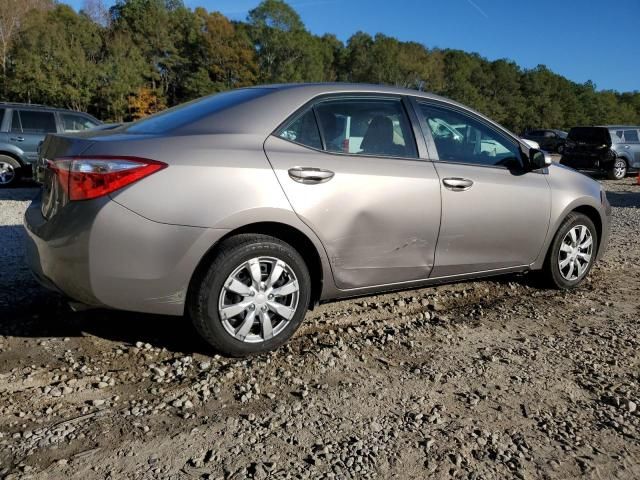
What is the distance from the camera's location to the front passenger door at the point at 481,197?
3762 mm

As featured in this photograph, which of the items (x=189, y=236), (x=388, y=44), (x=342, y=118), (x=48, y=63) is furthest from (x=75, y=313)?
(x=388, y=44)

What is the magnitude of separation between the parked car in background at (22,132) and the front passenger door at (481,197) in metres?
9.07

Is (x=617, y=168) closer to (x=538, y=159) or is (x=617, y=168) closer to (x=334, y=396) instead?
(x=538, y=159)

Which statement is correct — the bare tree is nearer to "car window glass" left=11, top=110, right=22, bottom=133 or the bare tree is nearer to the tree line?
the tree line

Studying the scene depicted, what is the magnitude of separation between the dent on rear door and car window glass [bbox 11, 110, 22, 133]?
991 centimetres

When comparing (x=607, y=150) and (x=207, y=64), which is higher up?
(x=207, y=64)

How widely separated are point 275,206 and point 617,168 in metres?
17.7

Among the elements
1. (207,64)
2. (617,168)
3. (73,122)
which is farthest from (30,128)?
(207,64)

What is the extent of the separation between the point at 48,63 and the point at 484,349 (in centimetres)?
4957

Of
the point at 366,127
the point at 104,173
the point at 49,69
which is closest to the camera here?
the point at 104,173

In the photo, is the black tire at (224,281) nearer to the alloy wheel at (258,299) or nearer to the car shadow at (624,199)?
the alloy wheel at (258,299)

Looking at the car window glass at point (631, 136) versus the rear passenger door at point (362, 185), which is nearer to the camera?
the rear passenger door at point (362, 185)

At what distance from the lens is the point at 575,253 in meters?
4.62

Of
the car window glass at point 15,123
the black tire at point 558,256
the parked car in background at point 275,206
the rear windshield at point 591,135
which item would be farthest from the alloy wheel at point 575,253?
the rear windshield at point 591,135
